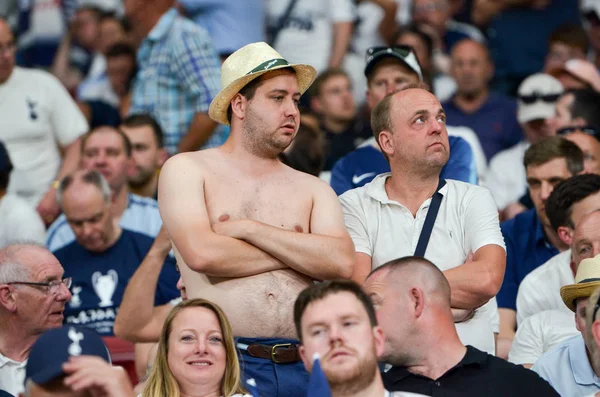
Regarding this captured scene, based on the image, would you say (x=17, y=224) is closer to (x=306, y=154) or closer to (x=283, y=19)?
(x=306, y=154)

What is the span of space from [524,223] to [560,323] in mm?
1311

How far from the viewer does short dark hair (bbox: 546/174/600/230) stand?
7262 millimetres

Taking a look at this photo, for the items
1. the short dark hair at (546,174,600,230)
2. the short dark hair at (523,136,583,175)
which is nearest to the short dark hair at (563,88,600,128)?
the short dark hair at (523,136,583,175)

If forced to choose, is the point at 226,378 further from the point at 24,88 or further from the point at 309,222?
the point at 24,88

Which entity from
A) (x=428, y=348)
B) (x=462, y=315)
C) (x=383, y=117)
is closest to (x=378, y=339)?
(x=428, y=348)

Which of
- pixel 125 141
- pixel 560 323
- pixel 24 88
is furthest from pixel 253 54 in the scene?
pixel 24 88

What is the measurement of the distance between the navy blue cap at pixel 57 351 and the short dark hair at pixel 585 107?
5.52 metres

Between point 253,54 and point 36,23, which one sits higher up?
point 36,23

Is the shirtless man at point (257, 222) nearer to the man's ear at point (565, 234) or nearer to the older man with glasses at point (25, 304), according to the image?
the older man with glasses at point (25, 304)

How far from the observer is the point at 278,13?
1167cm

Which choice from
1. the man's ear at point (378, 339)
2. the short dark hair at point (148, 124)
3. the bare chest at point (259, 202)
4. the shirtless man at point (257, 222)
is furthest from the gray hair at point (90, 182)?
the man's ear at point (378, 339)

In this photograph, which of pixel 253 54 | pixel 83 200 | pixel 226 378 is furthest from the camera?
pixel 83 200

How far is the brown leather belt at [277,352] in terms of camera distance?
18.9ft

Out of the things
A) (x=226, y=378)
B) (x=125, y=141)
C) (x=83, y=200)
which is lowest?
(x=226, y=378)
